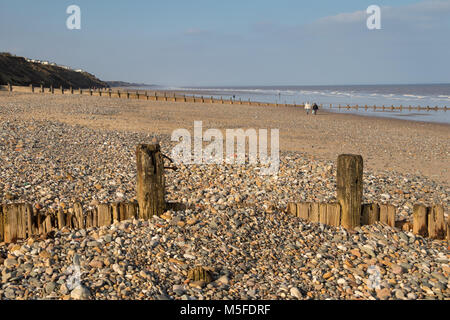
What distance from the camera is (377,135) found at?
22.6 meters

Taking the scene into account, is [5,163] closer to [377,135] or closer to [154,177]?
[154,177]

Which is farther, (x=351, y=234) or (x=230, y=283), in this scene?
(x=351, y=234)

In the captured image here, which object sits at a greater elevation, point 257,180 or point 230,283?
point 257,180

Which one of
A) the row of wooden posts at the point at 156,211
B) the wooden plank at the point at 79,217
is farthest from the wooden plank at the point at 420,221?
the wooden plank at the point at 79,217

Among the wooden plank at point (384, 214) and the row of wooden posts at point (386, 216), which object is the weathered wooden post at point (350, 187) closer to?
the row of wooden posts at point (386, 216)

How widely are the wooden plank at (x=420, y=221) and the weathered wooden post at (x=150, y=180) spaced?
3.86 metres

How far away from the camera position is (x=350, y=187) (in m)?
5.96

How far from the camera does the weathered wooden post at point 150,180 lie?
218 inches

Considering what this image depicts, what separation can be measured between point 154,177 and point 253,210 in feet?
5.73

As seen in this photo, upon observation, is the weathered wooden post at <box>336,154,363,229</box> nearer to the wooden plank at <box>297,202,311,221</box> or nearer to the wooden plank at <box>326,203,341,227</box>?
the wooden plank at <box>326,203,341,227</box>

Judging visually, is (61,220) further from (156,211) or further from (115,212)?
(156,211)

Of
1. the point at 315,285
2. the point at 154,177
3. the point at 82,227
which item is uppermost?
the point at 154,177

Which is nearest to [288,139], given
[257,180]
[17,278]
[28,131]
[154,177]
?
[257,180]
